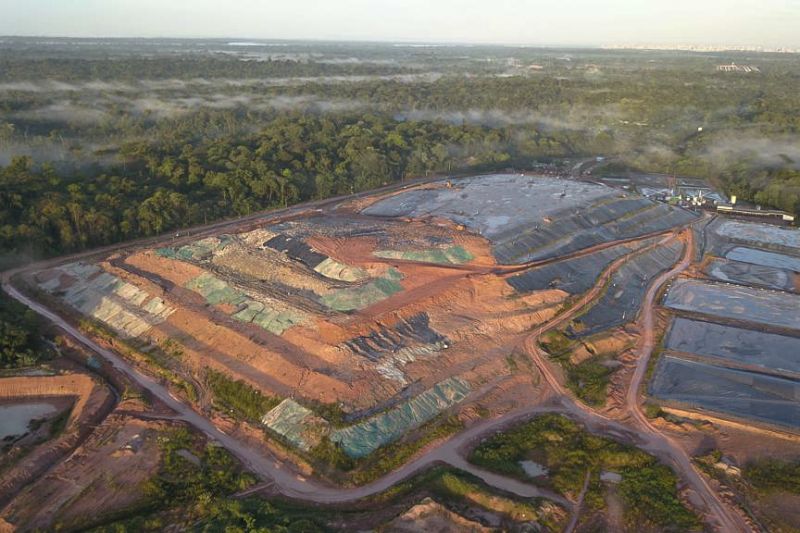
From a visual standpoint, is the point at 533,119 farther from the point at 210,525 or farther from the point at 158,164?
the point at 210,525

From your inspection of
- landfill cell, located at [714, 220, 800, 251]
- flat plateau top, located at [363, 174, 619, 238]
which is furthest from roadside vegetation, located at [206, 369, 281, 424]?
landfill cell, located at [714, 220, 800, 251]

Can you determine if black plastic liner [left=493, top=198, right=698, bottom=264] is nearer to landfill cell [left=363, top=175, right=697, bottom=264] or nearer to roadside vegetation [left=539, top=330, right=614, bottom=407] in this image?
landfill cell [left=363, top=175, right=697, bottom=264]

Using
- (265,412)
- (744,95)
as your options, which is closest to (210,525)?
(265,412)

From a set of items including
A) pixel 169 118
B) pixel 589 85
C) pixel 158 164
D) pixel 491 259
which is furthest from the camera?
pixel 589 85

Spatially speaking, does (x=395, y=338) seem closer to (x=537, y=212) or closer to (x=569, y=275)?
(x=569, y=275)

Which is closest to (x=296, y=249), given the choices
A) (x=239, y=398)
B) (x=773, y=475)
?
(x=239, y=398)

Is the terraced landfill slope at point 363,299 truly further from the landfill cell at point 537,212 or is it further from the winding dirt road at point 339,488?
the winding dirt road at point 339,488
